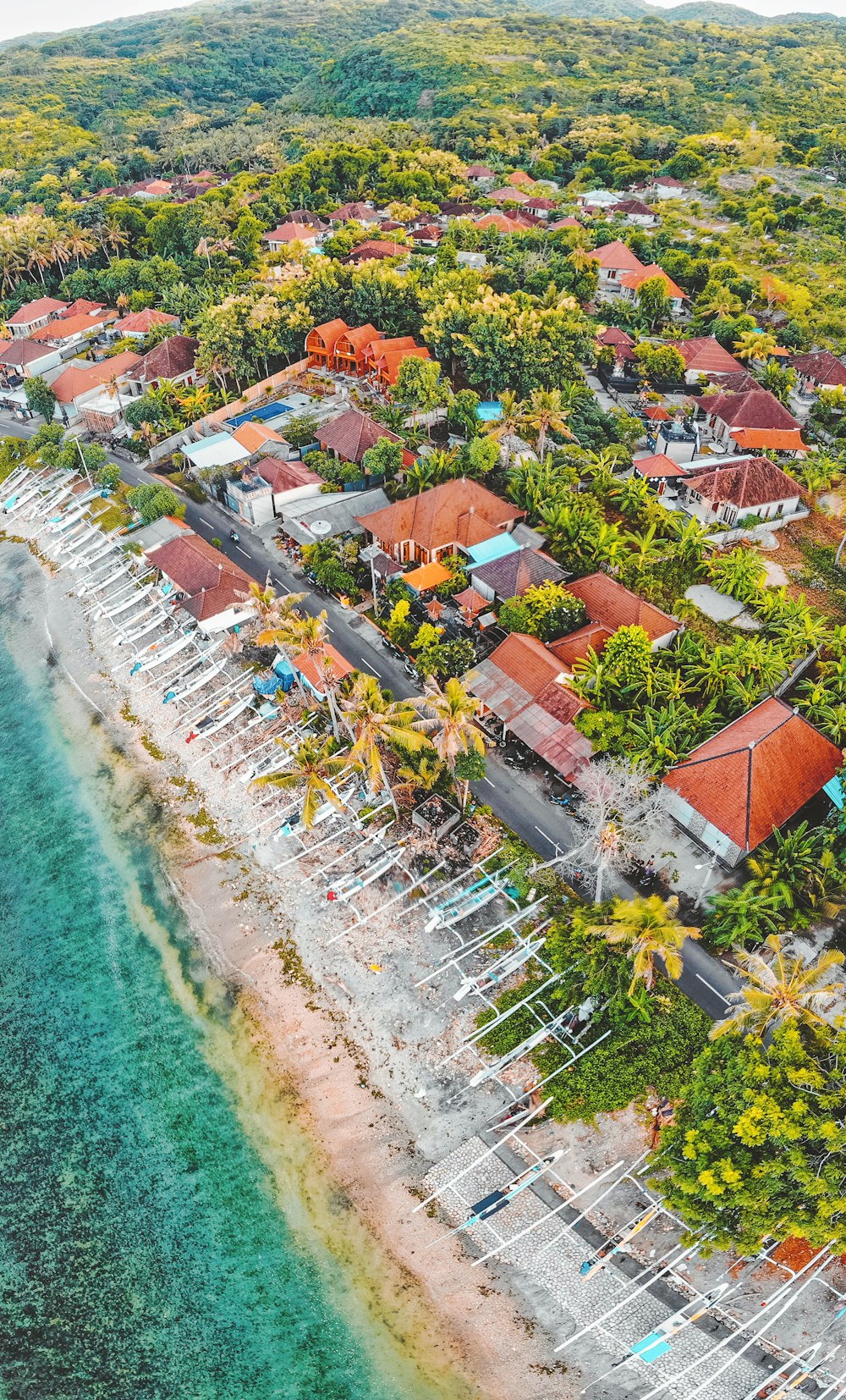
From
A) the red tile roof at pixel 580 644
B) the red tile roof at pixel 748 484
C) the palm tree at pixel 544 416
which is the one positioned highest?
the palm tree at pixel 544 416

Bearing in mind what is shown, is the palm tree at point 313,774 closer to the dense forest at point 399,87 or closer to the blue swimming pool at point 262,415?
the blue swimming pool at point 262,415

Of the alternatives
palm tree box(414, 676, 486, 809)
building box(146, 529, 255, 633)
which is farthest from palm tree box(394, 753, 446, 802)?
building box(146, 529, 255, 633)

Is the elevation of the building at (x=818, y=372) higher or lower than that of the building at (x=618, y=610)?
higher

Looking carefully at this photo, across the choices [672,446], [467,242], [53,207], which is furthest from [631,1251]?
[53,207]

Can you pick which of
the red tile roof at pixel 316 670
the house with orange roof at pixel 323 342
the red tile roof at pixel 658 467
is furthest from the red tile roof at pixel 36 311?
the red tile roof at pixel 658 467

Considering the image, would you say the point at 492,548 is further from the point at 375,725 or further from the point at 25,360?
the point at 25,360

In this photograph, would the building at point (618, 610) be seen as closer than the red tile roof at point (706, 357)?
Yes

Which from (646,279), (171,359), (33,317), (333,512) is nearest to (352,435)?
(333,512)
